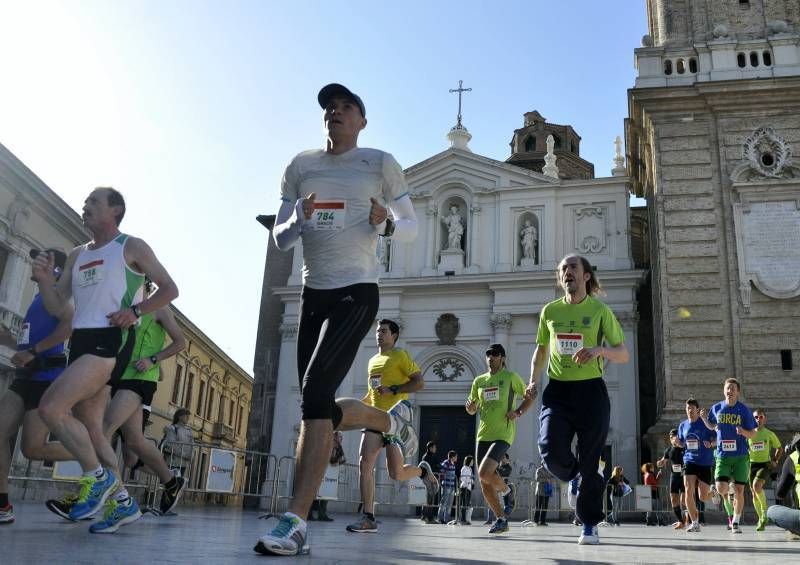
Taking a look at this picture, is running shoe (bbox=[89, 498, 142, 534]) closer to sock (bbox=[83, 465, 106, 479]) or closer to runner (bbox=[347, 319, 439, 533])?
sock (bbox=[83, 465, 106, 479])

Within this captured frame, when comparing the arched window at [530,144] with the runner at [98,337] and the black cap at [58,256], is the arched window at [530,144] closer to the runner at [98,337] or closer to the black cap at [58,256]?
the black cap at [58,256]

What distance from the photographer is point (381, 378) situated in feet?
25.4

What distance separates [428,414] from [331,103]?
2064 cm

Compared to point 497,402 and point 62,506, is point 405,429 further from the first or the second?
point 62,506

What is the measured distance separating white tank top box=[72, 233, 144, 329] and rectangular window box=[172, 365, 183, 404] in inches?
1210

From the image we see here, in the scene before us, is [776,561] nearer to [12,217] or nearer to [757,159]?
[757,159]

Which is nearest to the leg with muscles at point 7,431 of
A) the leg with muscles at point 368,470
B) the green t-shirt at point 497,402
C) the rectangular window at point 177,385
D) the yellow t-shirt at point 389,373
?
the leg with muscles at point 368,470

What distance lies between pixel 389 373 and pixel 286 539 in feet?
14.5

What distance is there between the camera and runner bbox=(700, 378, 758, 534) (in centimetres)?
899

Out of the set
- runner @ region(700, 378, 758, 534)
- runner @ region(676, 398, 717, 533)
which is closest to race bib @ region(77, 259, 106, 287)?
runner @ region(700, 378, 758, 534)

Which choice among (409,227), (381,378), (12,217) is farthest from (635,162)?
(409,227)

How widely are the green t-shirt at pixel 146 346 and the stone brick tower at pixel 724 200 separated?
1480 centimetres

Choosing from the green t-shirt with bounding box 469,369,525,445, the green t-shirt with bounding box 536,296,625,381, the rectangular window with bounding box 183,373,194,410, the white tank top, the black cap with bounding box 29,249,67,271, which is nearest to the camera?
the white tank top

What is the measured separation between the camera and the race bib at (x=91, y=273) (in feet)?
15.9
